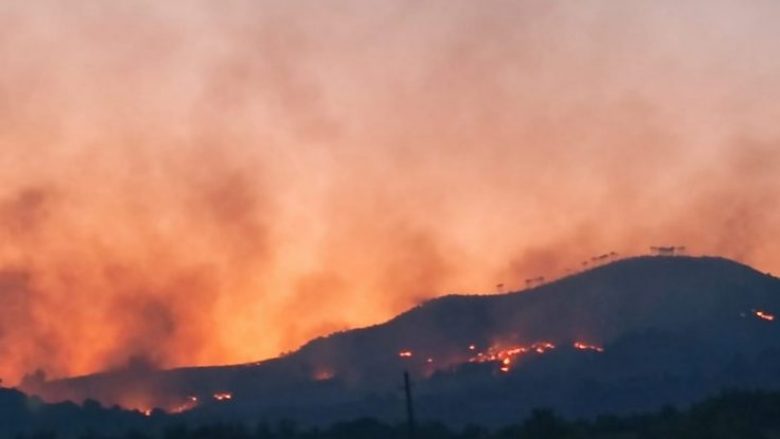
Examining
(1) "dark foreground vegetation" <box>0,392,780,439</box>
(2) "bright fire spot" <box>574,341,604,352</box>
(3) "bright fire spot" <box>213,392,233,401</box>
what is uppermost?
(2) "bright fire spot" <box>574,341,604,352</box>

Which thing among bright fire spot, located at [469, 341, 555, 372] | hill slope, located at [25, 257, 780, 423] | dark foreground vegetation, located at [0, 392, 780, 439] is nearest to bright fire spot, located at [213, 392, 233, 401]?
hill slope, located at [25, 257, 780, 423]

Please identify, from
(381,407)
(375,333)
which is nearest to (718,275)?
(375,333)

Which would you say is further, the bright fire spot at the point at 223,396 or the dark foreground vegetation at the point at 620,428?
the bright fire spot at the point at 223,396

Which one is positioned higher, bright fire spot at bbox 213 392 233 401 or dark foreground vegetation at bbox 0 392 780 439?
bright fire spot at bbox 213 392 233 401

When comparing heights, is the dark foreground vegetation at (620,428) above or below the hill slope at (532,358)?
below

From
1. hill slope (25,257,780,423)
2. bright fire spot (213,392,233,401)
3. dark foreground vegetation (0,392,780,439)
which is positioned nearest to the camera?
dark foreground vegetation (0,392,780,439)

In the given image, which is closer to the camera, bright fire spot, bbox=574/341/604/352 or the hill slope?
the hill slope

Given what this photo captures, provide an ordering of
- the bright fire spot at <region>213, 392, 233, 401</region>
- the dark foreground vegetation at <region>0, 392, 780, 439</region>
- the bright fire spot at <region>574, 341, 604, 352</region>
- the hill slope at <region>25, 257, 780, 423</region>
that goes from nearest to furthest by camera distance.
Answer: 1. the dark foreground vegetation at <region>0, 392, 780, 439</region>
2. the hill slope at <region>25, 257, 780, 423</region>
3. the bright fire spot at <region>213, 392, 233, 401</region>
4. the bright fire spot at <region>574, 341, 604, 352</region>

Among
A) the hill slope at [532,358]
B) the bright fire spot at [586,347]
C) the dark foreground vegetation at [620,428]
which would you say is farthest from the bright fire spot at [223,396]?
the dark foreground vegetation at [620,428]

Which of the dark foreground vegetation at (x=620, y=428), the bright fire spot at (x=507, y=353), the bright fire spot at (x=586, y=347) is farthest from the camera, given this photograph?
the bright fire spot at (x=507, y=353)

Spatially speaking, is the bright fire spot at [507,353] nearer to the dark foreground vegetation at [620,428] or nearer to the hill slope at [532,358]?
the hill slope at [532,358]

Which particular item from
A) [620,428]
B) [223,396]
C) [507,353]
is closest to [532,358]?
[507,353]

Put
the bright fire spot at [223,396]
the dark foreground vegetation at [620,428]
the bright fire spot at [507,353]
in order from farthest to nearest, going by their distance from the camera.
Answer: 1. the bright fire spot at [507,353]
2. the bright fire spot at [223,396]
3. the dark foreground vegetation at [620,428]

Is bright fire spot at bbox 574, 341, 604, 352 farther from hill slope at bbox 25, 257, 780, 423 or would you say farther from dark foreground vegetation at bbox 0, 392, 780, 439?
dark foreground vegetation at bbox 0, 392, 780, 439
